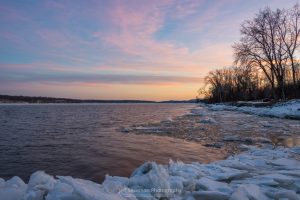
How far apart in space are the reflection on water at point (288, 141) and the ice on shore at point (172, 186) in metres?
4.36

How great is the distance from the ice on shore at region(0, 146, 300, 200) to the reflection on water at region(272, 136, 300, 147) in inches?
171

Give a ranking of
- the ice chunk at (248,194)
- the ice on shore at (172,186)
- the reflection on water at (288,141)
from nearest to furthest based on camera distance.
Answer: the ice on shore at (172,186), the ice chunk at (248,194), the reflection on water at (288,141)

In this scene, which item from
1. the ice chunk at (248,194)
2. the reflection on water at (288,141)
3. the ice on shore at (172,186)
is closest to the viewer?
the ice on shore at (172,186)

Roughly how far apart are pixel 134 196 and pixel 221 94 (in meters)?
94.2

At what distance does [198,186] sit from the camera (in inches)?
183

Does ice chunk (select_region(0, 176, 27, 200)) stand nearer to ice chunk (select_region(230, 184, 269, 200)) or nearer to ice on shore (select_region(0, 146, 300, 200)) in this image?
ice on shore (select_region(0, 146, 300, 200))

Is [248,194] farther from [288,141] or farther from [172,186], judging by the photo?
[288,141]

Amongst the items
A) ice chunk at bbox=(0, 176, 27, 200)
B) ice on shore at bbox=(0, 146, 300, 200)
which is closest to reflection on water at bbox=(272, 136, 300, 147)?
ice on shore at bbox=(0, 146, 300, 200)

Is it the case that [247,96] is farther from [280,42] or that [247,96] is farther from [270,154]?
[270,154]

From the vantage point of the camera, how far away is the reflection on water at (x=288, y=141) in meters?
9.88

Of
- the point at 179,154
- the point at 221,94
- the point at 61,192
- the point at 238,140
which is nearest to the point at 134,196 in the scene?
the point at 61,192

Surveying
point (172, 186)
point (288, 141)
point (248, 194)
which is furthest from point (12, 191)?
point (288, 141)

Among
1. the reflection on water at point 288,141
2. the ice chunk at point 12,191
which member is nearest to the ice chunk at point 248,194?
the ice chunk at point 12,191

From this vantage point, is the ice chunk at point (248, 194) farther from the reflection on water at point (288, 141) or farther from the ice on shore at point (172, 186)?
the reflection on water at point (288, 141)
